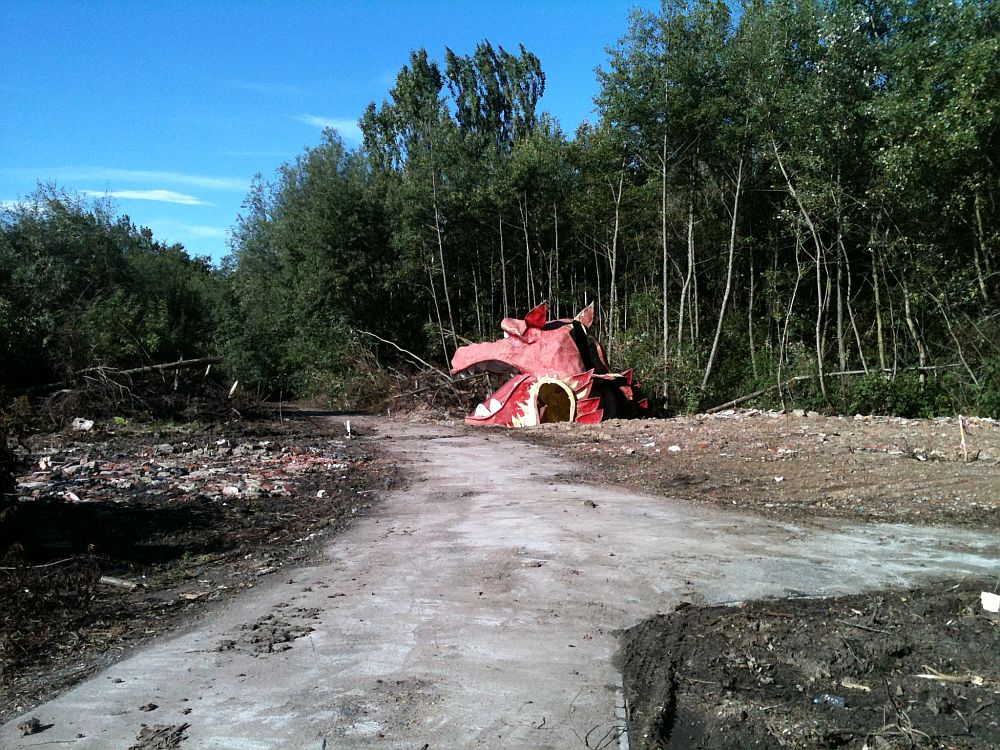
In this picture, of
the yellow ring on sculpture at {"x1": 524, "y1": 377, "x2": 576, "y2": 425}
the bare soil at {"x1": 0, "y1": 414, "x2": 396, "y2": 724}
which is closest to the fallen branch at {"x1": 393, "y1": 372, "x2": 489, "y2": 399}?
the yellow ring on sculpture at {"x1": 524, "y1": 377, "x2": 576, "y2": 425}

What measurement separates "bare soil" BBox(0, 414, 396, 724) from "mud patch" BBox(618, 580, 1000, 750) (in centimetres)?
210

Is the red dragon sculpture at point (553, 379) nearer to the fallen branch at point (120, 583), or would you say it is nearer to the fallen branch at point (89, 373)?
the fallen branch at point (89, 373)

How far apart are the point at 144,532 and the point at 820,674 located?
5.88 meters

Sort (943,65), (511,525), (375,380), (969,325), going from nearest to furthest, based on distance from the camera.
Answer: (511,525), (943,65), (969,325), (375,380)

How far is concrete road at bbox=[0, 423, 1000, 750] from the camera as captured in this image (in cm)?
321

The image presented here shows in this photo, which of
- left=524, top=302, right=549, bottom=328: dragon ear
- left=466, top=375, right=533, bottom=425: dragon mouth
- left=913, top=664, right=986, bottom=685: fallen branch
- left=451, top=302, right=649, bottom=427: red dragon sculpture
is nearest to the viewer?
left=913, top=664, right=986, bottom=685: fallen branch

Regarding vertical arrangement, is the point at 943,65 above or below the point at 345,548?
above

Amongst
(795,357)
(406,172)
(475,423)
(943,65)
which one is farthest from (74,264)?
(943,65)

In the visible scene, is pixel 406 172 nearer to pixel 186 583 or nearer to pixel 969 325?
pixel 969 325

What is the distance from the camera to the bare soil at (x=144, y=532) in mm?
4301

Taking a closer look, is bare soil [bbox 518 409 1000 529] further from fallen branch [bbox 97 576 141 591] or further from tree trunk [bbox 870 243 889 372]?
fallen branch [bbox 97 576 141 591]

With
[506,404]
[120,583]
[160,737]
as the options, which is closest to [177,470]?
[120,583]

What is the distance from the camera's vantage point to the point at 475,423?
1773 cm

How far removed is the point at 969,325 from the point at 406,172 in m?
17.6
